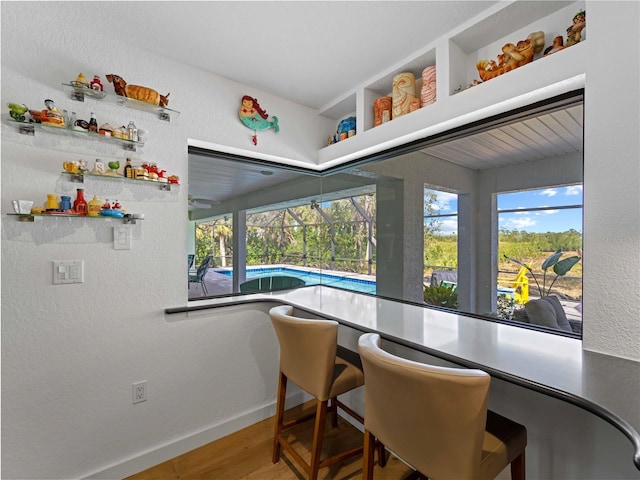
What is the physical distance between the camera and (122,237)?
5.44 feet

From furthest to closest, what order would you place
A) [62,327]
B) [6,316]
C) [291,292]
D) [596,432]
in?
[291,292] < [62,327] < [6,316] < [596,432]

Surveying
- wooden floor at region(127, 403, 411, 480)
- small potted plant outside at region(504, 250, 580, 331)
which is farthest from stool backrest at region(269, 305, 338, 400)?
small potted plant outside at region(504, 250, 580, 331)

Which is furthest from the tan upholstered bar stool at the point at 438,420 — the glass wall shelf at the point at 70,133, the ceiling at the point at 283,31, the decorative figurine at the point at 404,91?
the glass wall shelf at the point at 70,133

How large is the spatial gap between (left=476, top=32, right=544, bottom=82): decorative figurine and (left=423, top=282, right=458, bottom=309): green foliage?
1.15m

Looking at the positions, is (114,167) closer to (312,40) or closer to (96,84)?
(96,84)

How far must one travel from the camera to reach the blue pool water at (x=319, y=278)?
7.98 ft

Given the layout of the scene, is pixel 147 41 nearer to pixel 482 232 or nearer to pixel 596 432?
pixel 482 232

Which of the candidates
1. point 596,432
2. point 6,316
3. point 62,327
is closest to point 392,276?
point 596,432

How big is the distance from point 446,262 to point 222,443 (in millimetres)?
1860

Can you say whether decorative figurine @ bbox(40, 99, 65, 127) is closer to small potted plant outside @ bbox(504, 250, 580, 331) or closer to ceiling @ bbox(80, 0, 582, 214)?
ceiling @ bbox(80, 0, 582, 214)

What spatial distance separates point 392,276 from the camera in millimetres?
2268

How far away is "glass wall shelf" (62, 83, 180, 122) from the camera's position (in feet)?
4.96

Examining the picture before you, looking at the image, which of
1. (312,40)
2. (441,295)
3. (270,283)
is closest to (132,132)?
(312,40)

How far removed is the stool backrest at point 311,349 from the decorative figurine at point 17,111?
149cm
